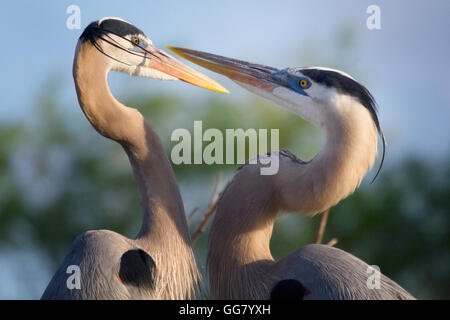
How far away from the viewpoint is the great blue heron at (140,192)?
8.34 ft

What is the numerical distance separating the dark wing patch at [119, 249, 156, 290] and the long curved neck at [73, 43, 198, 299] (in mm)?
68

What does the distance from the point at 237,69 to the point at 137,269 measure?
1227 mm

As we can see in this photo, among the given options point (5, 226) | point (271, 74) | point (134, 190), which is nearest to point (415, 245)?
point (134, 190)

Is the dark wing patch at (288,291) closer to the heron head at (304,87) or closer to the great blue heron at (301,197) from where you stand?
the great blue heron at (301,197)

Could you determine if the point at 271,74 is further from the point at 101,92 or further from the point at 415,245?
the point at 415,245

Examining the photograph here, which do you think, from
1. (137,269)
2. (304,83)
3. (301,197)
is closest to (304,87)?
(304,83)

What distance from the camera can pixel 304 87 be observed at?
2.82m

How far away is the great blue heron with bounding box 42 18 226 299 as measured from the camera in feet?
8.34

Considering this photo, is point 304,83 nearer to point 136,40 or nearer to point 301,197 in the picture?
point 301,197

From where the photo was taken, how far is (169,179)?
281 centimetres

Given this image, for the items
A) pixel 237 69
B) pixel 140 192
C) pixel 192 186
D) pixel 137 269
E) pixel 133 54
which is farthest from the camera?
pixel 192 186

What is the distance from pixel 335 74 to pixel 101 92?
1154 mm

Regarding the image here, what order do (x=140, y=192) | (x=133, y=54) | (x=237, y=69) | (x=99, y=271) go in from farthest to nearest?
(x=237, y=69)
(x=133, y=54)
(x=140, y=192)
(x=99, y=271)

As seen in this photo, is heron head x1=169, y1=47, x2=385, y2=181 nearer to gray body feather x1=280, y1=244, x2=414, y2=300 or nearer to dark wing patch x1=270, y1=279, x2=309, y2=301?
gray body feather x1=280, y1=244, x2=414, y2=300
